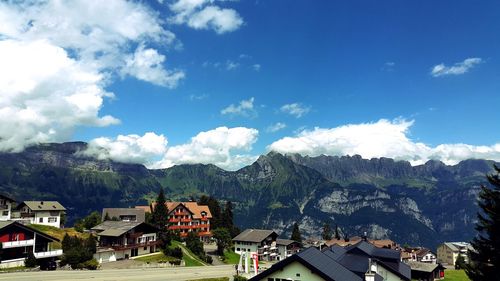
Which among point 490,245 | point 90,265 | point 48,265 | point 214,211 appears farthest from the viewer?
point 214,211

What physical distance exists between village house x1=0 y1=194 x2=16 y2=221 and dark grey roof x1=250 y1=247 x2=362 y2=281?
9794 centimetres

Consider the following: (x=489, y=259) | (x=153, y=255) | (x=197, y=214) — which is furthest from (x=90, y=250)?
(x=197, y=214)

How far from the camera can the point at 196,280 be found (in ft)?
211

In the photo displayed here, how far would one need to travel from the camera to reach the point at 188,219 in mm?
178375

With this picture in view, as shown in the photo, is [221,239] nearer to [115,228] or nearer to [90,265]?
[115,228]

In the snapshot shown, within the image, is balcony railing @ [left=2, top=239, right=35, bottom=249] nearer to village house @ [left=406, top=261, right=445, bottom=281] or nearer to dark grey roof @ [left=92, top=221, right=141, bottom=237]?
dark grey roof @ [left=92, top=221, right=141, bottom=237]

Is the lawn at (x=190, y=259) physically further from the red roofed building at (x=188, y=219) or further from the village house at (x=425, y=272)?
the red roofed building at (x=188, y=219)

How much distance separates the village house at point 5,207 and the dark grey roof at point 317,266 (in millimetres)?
97936

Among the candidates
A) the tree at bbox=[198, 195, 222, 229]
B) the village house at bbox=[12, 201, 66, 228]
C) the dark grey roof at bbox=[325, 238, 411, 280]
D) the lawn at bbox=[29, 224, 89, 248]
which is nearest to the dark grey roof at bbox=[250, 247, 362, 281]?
the dark grey roof at bbox=[325, 238, 411, 280]

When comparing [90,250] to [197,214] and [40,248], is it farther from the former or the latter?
[197,214]

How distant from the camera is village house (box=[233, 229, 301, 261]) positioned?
5537 inches

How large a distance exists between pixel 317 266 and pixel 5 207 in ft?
341

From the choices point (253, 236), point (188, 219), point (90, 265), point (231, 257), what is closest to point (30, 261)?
point (90, 265)

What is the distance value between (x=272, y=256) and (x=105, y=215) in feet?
214
